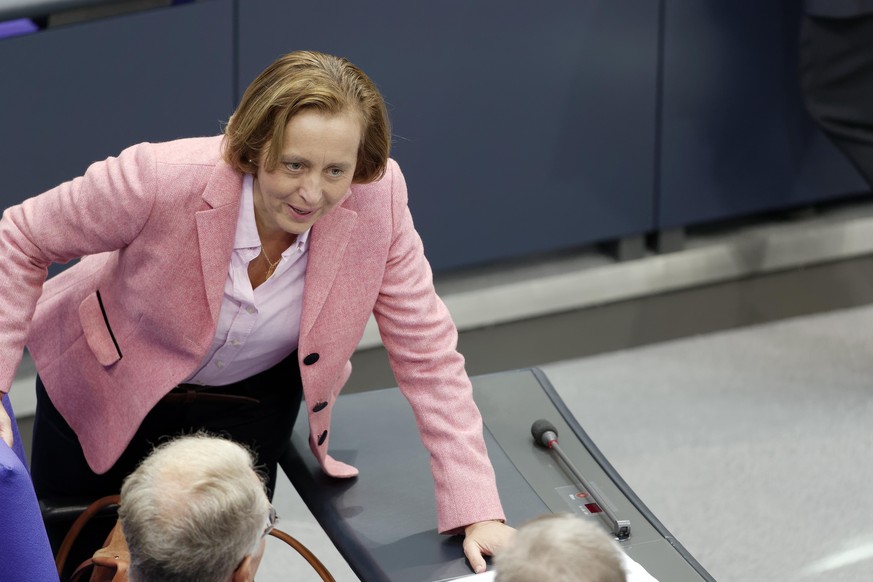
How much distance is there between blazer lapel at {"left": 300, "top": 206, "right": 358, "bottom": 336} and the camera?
6.72 feet

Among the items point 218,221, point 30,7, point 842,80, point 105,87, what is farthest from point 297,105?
point 842,80

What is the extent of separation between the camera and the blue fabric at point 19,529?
67.1 inches

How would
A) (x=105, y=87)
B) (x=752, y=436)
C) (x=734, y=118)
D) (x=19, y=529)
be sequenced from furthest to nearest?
(x=734, y=118) → (x=752, y=436) → (x=105, y=87) → (x=19, y=529)

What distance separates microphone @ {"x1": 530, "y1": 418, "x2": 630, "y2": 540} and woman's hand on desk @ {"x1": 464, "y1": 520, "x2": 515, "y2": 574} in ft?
0.49

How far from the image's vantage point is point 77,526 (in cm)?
216

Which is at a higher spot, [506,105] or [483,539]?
[506,105]

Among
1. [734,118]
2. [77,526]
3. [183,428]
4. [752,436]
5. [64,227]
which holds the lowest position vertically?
[752,436]

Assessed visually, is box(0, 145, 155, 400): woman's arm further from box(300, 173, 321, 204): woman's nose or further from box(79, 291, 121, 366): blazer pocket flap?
box(300, 173, 321, 204): woman's nose

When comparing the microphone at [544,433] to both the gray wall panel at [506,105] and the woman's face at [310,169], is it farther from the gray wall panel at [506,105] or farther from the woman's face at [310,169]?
the gray wall panel at [506,105]

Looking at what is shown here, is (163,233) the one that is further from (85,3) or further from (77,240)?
(85,3)

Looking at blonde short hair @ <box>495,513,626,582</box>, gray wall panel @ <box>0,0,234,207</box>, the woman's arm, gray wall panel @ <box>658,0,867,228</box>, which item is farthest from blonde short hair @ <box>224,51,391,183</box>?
gray wall panel @ <box>658,0,867,228</box>

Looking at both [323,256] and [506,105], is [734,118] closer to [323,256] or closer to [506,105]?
[506,105]

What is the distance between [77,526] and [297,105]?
2.52ft

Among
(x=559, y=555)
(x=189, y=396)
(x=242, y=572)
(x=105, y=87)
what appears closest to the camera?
(x=559, y=555)
